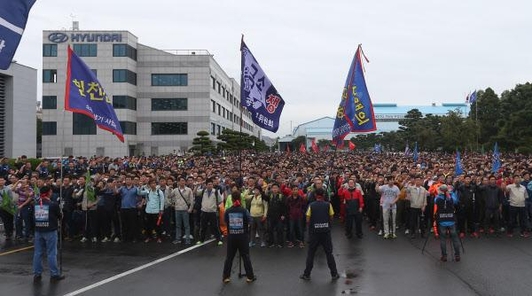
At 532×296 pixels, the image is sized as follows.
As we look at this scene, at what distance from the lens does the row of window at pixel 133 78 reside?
5372 centimetres

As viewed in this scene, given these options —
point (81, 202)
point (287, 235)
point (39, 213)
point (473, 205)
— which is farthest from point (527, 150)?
point (39, 213)

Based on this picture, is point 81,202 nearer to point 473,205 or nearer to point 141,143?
point 473,205

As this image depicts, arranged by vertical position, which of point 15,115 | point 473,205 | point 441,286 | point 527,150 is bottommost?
point 441,286

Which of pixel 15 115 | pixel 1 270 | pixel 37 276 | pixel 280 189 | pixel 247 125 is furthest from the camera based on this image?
pixel 247 125

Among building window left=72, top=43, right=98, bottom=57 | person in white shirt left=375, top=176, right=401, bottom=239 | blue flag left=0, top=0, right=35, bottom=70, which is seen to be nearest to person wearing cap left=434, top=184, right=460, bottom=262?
person in white shirt left=375, top=176, right=401, bottom=239

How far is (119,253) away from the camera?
1167cm

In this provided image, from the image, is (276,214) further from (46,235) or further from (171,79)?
(171,79)

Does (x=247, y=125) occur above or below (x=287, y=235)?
above

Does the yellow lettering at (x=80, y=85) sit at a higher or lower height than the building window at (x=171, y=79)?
lower

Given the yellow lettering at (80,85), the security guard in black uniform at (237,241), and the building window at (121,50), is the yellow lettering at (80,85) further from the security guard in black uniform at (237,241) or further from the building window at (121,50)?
the building window at (121,50)

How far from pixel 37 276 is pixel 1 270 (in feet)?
4.30

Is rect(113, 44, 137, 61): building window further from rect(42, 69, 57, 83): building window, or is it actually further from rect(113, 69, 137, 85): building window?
rect(42, 69, 57, 83): building window

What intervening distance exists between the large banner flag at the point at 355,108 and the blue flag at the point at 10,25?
10191 mm

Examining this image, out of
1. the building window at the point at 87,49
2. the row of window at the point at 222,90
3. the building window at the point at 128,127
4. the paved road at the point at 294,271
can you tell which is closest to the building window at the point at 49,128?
the building window at the point at 128,127
